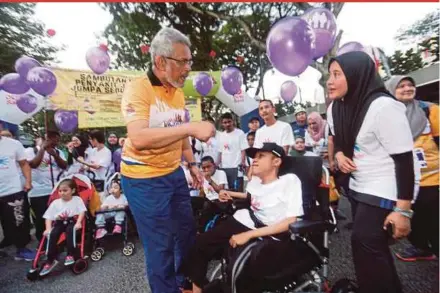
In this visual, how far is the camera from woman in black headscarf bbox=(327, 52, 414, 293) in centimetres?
140

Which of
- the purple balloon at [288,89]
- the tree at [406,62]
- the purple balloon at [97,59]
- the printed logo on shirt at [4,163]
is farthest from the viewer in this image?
the tree at [406,62]

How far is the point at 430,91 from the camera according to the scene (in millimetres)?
7547

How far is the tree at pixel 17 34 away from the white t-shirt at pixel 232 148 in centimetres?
917

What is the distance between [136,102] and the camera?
1.59 metres

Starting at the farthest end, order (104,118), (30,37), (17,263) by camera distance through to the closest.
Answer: (30,37) → (104,118) → (17,263)

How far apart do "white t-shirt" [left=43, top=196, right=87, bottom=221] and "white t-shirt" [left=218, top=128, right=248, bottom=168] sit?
7.76 feet

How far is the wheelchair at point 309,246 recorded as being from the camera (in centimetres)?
174

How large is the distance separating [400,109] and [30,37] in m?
13.9

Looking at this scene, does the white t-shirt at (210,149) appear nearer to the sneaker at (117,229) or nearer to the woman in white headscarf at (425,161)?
the sneaker at (117,229)

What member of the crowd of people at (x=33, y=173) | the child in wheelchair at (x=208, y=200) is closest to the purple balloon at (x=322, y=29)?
the child in wheelchair at (x=208, y=200)

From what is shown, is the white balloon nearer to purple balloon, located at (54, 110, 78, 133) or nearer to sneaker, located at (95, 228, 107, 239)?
purple balloon, located at (54, 110, 78, 133)

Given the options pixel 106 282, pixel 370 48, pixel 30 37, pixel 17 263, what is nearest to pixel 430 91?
pixel 370 48

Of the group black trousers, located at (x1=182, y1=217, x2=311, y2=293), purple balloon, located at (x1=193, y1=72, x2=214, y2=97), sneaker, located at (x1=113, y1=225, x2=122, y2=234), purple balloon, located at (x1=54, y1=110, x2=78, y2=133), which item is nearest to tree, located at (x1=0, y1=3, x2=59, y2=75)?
purple balloon, located at (x1=54, y1=110, x2=78, y2=133)

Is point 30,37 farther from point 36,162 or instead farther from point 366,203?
point 366,203
